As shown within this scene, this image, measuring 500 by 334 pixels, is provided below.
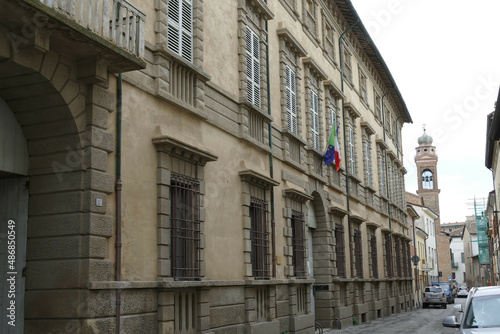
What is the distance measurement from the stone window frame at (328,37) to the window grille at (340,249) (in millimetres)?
6586

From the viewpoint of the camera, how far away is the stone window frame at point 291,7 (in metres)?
18.6

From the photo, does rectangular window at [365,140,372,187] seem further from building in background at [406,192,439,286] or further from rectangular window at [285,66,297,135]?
building in background at [406,192,439,286]

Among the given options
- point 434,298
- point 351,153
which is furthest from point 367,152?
point 434,298

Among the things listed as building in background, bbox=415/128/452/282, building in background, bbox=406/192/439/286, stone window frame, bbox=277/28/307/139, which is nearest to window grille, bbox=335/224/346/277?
stone window frame, bbox=277/28/307/139

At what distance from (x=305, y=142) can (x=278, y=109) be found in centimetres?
211

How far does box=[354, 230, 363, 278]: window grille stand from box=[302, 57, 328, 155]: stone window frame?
212 inches

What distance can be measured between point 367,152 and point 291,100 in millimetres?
11636

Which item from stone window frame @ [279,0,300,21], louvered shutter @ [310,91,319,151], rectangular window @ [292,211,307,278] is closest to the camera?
rectangular window @ [292,211,307,278]

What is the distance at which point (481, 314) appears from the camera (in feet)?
29.6

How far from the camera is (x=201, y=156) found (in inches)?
464

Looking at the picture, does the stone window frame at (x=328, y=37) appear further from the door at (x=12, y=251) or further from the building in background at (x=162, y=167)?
the door at (x=12, y=251)

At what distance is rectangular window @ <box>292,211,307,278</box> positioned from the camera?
1767 cm

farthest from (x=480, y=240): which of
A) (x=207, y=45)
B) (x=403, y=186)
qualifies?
(x=207, y=45)

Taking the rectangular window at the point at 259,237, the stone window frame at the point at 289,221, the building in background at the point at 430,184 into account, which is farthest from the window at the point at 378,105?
the building in background at the point at 430,184
